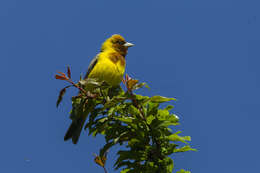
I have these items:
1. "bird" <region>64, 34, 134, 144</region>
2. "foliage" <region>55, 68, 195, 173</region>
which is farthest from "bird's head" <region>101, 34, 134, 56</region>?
"foliage" <region>55, 68, 195, 173</region>

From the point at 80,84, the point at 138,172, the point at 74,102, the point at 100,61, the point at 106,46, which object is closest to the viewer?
the point at 138,172

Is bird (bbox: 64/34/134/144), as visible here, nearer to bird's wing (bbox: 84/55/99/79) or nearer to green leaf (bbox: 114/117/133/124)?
Answer: bird's wing (bbox: 84/55/99/79)

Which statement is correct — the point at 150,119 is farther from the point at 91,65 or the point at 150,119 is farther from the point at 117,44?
the point at 117,44

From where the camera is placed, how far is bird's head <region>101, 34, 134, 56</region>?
600 centimetres

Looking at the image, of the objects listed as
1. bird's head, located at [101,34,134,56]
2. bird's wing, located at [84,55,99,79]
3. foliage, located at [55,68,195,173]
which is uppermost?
bird's head, located at [101,34,134,56]

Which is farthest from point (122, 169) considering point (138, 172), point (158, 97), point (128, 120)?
point (158, 97)

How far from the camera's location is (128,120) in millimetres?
2160

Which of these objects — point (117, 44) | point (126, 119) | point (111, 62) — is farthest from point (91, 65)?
point (126, 119)

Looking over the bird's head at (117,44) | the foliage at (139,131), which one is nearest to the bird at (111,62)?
the bird's head at (117,44)

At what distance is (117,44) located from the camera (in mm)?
6102

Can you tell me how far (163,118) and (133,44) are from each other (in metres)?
4.00

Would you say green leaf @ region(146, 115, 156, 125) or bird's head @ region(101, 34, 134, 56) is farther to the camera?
bird's head @ region(101, 34, 134, 56)

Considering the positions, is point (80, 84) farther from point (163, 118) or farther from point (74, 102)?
point (163, 118)

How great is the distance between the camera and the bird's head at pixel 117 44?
6.00 m
